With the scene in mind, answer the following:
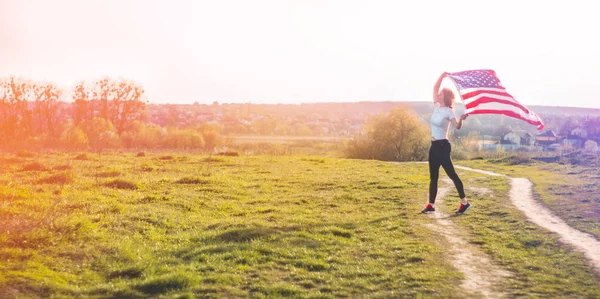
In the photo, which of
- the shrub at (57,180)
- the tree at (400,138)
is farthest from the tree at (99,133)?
the shrub at (57,180)

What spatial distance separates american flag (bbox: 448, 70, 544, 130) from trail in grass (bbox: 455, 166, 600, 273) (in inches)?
99.3

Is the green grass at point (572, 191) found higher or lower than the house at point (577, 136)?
higher

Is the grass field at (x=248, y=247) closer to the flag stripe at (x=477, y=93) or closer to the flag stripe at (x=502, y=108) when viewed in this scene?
the flag stripe at (x=502, y=108)

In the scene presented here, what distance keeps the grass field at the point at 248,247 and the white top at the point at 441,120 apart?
7.57 feet

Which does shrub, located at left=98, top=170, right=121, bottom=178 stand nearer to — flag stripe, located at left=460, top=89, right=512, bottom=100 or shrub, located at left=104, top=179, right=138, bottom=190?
shrub, located at left=104, top=179, right=138, bottom=190

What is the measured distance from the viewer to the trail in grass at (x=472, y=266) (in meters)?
8.29

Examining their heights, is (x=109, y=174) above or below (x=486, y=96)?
below

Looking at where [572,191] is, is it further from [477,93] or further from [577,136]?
[577,136]

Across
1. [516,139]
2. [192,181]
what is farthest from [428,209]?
[516,139]

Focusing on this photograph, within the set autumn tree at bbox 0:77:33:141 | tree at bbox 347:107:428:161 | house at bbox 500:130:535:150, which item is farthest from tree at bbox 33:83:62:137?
house at bbox 500:130:535:150

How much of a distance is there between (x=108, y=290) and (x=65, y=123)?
69.5 m

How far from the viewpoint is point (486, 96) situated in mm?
15664

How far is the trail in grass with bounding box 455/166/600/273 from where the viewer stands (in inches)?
418

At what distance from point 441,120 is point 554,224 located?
3.88 metres
